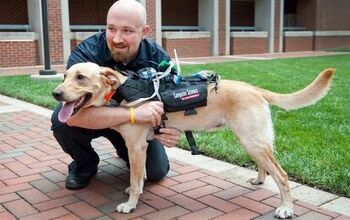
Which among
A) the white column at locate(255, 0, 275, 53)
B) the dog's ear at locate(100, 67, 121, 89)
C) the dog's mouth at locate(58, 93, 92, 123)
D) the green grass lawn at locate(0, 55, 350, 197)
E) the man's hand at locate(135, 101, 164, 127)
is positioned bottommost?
the green grass lawn at locate(0, 55, 350, 197)

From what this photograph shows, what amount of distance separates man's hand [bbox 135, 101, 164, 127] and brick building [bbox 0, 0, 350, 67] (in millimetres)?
12087

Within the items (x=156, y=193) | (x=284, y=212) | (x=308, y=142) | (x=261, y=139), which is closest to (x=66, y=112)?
(x=156, y=193)

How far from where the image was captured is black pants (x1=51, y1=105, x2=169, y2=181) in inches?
138

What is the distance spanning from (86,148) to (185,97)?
1.09 m

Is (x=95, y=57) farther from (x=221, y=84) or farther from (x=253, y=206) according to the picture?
(x=253, y=206)

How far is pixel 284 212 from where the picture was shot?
2979 mm

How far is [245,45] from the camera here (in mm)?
21891

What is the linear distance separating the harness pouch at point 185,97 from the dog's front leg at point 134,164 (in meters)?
0.31

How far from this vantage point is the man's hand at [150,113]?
9.98 feet

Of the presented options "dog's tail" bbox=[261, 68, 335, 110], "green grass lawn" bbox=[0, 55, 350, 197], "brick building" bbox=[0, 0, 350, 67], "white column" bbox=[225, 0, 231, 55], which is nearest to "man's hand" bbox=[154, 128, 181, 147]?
"dog's tail" bbox=[261, 68, 335, 110]

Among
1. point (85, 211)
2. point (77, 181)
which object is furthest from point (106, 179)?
point (85, 211)

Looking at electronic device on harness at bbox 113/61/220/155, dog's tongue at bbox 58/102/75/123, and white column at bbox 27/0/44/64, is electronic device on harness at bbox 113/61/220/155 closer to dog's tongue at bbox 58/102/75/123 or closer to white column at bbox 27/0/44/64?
dog's tongue at bbox 58/102/75/123

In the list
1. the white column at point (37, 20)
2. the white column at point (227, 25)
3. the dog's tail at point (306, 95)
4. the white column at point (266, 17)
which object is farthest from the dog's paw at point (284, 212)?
the white column at point (266, 17)

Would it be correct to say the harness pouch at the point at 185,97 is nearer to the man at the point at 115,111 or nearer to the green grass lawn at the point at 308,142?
the man at the point at 115,111
